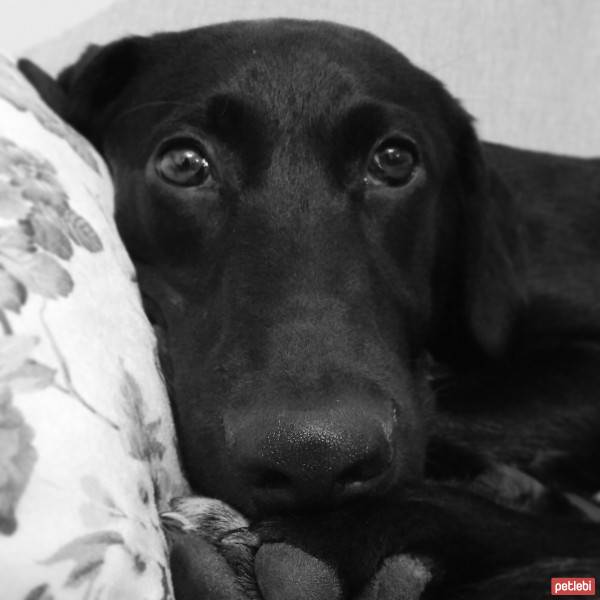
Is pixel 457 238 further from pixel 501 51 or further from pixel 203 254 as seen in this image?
pixel 501 51

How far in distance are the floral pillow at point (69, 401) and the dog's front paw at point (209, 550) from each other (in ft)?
0.14

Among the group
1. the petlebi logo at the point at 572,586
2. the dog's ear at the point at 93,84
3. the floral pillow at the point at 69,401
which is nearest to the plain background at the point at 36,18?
the dog's ear at the point at 93,84

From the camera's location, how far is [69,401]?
77 centimetres

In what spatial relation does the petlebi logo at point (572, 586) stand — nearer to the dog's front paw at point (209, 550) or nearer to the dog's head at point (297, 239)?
the dog's head at point (297, 239)

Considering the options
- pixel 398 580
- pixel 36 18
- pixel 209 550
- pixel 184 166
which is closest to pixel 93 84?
pixel 184 166

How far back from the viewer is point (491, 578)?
0.94 m

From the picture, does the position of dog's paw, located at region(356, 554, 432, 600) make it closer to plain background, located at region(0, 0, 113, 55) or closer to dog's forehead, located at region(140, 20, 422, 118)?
dog's forehead, located at region(140, 20, 422, 118)

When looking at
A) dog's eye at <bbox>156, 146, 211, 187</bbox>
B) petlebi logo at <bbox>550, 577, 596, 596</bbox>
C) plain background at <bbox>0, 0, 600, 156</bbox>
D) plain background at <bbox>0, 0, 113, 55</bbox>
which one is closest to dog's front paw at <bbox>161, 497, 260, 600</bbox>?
petlebi logo at <bbox>550, 577, 596, 596</bbox>

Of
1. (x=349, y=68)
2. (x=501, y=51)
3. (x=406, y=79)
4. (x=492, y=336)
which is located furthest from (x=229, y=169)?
(x=501, y=51)

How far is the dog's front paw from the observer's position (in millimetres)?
858

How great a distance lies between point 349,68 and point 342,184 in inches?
8.4

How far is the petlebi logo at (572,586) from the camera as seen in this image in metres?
0.90

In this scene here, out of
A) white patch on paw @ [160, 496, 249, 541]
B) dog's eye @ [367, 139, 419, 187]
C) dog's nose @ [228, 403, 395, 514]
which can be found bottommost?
white patch on paw @ [160, 496, 249, 541]

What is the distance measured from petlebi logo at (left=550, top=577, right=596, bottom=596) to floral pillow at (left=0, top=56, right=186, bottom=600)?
0.42m
